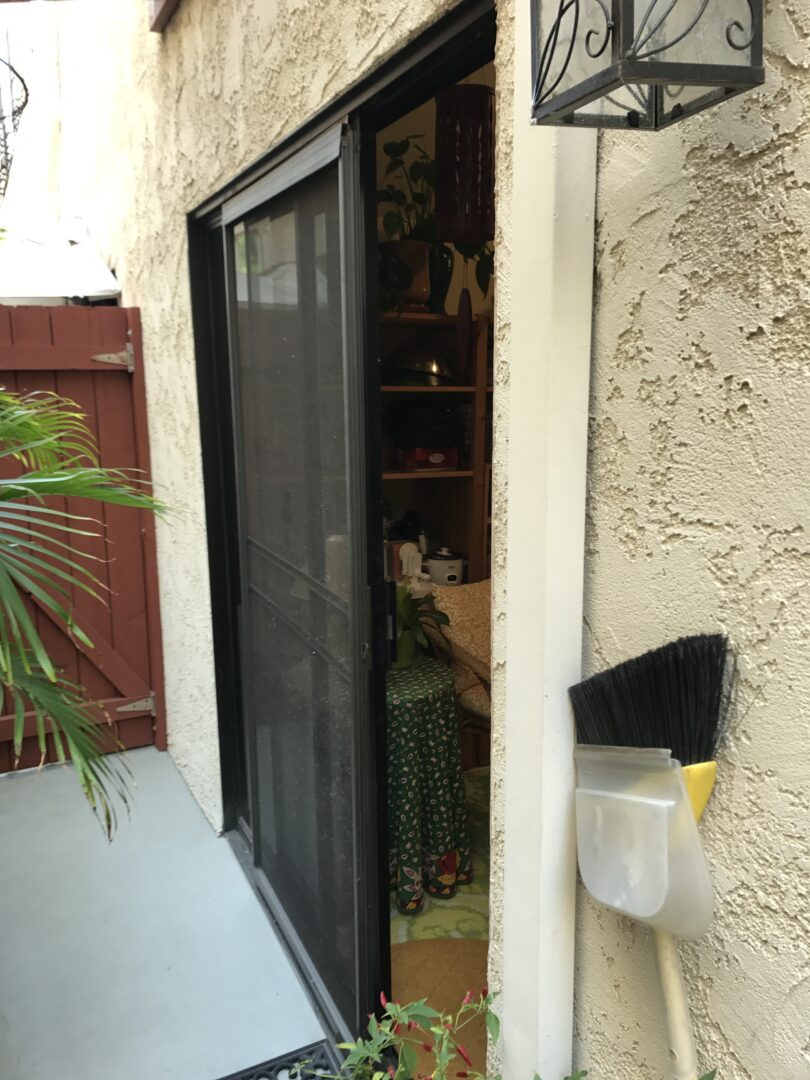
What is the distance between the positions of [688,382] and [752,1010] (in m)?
0.60

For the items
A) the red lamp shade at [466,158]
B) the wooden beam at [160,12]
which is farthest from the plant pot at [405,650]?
the wooden beam at [160,12]

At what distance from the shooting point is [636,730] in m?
0.88

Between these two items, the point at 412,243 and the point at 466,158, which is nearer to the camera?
the point at 466,158

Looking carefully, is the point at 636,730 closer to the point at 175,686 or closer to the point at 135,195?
the point at 175,686

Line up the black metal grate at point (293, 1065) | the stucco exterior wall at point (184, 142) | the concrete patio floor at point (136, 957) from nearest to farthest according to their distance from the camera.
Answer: the stucco exterior wall at point (184, 142) → the black metal grate at point (293, 1065) → the concrete patio floor at point (136, 957)

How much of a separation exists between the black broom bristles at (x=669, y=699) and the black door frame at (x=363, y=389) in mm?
844

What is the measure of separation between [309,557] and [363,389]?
547 millimetres

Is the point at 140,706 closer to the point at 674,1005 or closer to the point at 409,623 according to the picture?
the point at 409,623

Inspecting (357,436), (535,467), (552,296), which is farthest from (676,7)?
(357,436)

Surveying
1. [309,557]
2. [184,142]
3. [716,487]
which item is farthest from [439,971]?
[184,142]

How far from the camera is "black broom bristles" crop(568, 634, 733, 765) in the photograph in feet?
2.56

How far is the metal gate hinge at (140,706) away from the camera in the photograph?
12.5ft

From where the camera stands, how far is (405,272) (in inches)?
129

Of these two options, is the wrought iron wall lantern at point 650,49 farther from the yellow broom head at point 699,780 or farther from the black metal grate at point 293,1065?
the black metal grate at point 293,1065
